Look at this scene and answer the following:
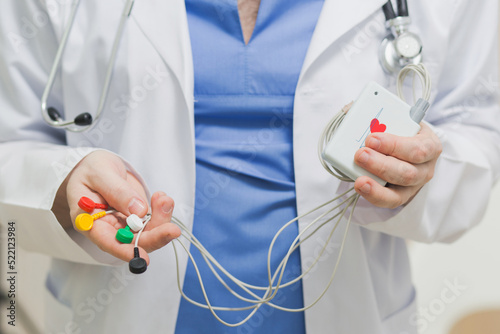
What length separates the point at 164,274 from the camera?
2.19ft

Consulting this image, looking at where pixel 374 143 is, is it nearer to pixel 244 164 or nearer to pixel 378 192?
pixel 378 192

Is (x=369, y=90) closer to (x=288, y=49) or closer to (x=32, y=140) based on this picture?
(x=288, y=49)

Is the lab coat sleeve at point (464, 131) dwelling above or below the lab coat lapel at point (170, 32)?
below

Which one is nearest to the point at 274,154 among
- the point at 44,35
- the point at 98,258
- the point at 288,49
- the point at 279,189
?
the point at 279,189

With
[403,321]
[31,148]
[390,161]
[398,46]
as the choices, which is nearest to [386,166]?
[390,161]

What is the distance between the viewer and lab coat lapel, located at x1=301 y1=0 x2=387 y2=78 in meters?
0.66

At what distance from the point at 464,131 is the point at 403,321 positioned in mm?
308

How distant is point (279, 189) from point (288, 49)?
0.65 feet

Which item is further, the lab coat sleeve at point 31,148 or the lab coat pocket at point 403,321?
the lab coat pocket at point 403,321

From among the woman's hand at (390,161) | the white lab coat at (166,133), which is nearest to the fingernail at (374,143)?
the woman's hand at (390,161)

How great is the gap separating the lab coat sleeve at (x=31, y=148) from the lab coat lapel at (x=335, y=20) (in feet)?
1.09

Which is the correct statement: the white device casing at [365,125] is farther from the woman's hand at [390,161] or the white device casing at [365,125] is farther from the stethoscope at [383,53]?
the stethoscope at [383,53]

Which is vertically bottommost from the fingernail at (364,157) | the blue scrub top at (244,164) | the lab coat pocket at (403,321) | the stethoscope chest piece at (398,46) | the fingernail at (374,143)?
the lab coat pocket at (403,321)

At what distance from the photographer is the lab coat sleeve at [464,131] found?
2.23 feet
